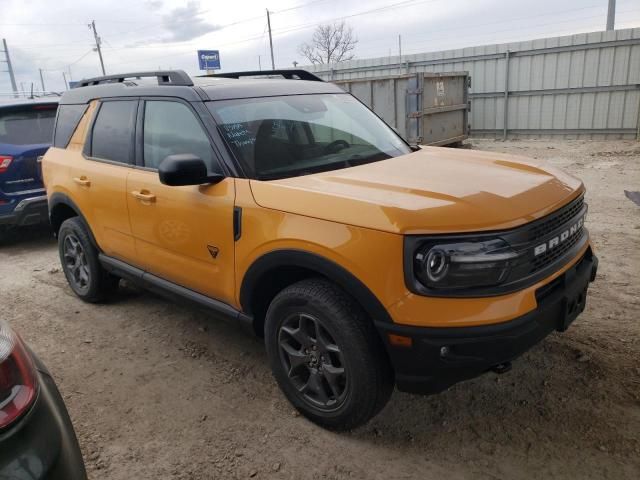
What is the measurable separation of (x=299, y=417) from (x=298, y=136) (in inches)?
67.0

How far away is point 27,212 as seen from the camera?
627 centimetres

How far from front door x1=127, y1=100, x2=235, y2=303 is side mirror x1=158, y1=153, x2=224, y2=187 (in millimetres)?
160

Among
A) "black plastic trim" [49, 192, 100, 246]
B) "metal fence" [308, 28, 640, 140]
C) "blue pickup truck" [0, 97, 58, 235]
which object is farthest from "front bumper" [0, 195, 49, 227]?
"metal fence" [308, 28, 640, 140]

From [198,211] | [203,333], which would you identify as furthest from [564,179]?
[203,333]

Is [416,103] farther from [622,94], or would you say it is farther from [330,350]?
[330,350]

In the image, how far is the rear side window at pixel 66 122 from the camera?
4.44 meters

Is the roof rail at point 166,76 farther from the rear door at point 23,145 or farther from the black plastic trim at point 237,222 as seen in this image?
the rear door at point 23,145

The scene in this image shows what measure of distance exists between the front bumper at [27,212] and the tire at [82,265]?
1.88m

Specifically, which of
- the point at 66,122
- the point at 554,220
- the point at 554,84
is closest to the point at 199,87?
the point at 66,122

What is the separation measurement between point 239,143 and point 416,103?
8.65 meters

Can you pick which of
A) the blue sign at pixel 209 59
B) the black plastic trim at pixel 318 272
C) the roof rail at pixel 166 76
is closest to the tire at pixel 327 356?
the black plastic trim at pixel 318 272

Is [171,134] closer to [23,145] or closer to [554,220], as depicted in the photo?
[554,220]

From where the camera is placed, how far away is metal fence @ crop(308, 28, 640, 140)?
13250mm

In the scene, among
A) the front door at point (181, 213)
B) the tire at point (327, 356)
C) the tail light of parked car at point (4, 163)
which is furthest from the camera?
the tail light of parked car at point (4, 163)
